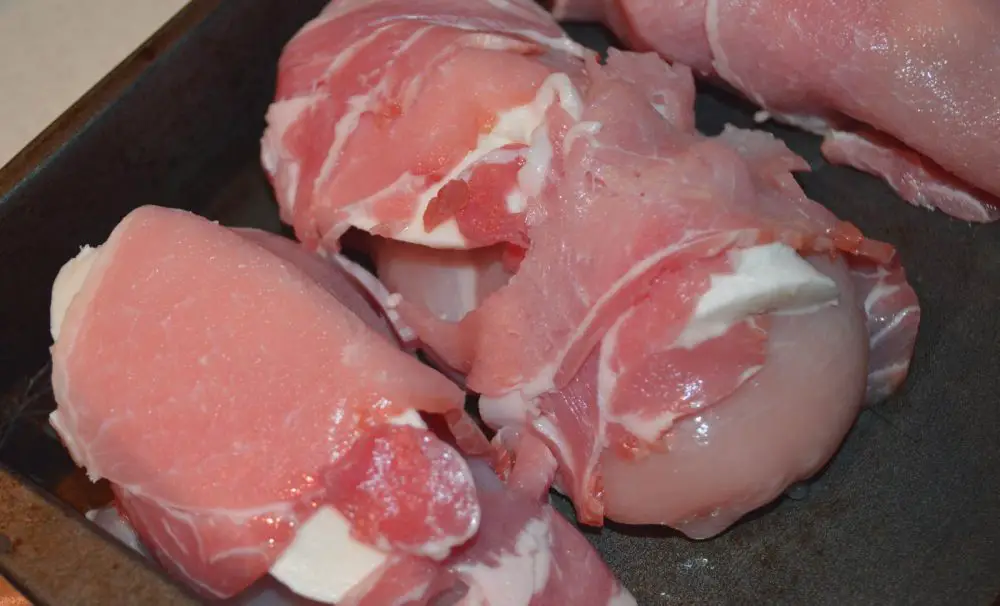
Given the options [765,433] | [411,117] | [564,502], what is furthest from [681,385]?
[411,117]

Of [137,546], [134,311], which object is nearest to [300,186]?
[134,311]

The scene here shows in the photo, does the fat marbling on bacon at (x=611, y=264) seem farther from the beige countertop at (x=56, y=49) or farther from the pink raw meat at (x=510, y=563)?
the beige countertop at (x=56, y=49)

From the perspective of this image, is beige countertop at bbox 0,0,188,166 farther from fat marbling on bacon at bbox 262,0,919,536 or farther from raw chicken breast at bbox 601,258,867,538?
raw chicken breast at bbox 601,258,867,538

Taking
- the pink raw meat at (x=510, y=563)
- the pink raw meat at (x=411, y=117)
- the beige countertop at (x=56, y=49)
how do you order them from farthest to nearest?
the beige countertop at (x=56, y=49), the pink raw meat at (x=411, y=117), the pink raw meat at (x=510, y=563)

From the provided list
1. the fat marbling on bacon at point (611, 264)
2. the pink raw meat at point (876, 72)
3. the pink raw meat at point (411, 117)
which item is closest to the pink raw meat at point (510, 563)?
the fat marbling on bacon at point (611, 264)

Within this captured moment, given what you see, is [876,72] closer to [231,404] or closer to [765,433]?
[765,433]
